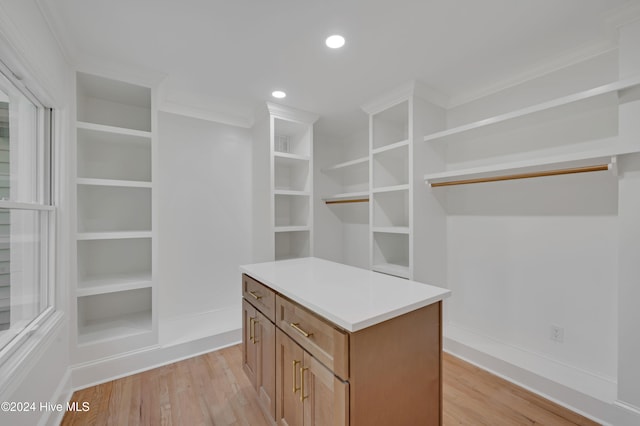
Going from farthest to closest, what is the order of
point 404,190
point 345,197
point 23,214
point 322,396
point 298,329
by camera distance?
point 345,197 < point 404,190 < point 23,214 < point 298,329 < point 322,396

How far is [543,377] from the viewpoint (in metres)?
1.90

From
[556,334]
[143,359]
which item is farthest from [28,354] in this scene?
[556,334]

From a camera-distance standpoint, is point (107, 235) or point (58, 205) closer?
point (58, 205)

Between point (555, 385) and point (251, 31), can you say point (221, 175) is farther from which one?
point (555, 385)

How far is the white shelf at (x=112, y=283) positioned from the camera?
211cm

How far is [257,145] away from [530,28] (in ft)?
8.51

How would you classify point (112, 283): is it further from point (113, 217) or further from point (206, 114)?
point (206, 114)

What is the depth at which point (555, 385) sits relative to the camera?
1.84 meters

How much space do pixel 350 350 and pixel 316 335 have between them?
225 mm

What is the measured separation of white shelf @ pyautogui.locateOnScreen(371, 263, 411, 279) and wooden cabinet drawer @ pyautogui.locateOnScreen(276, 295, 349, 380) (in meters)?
1.50

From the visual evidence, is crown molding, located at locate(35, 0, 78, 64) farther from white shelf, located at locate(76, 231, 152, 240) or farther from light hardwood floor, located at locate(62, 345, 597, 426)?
light hardwood floor, located at locate(62, 345, 597, 426)

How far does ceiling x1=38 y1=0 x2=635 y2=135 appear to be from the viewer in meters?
1.56

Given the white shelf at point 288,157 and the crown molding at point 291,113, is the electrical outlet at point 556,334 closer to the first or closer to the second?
the white shelf at point 288,157

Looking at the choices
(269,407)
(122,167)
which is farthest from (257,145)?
(269,407)
